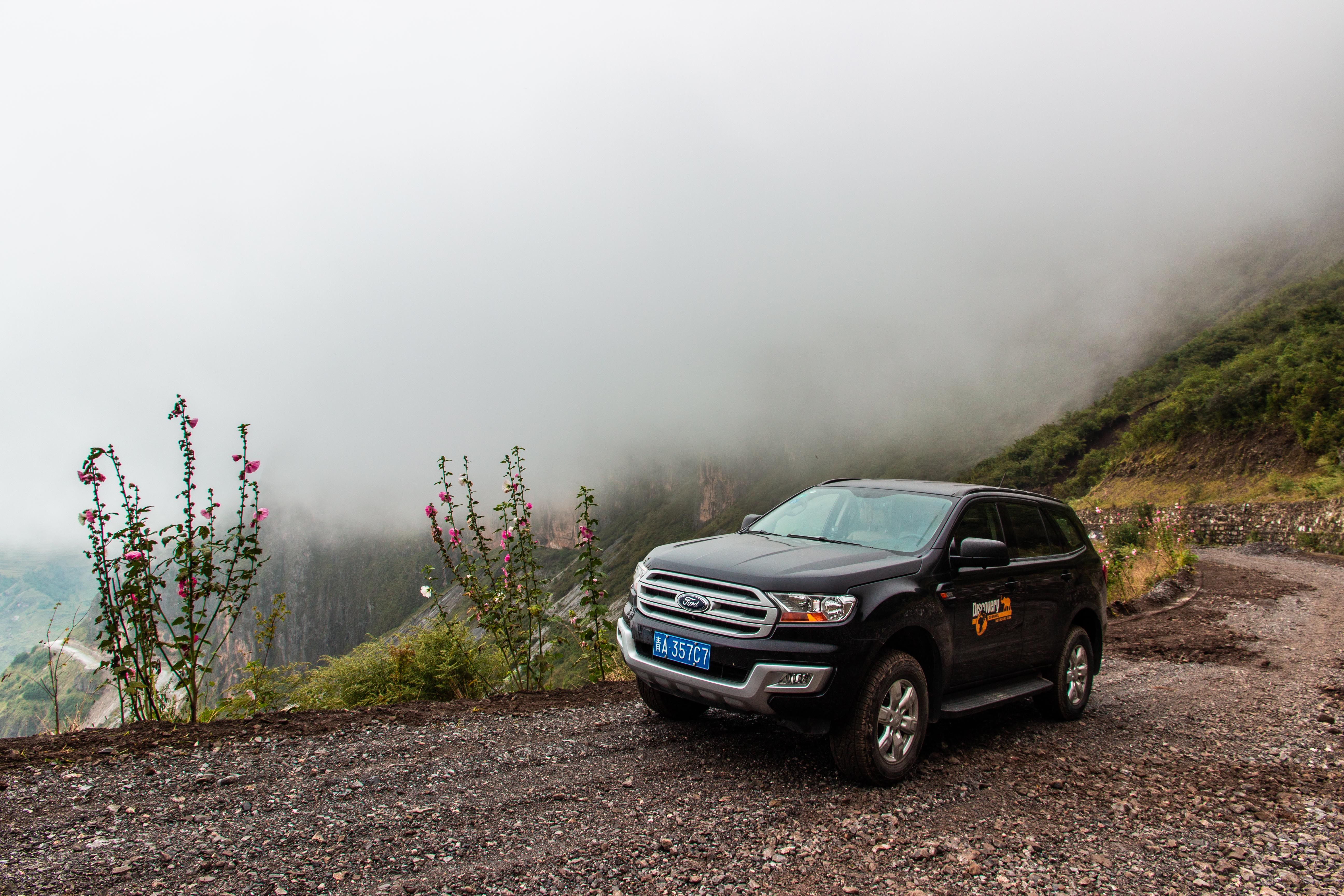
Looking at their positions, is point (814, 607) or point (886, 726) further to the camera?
point (886, 726)

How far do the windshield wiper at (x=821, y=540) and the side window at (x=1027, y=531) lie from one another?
1.39 m

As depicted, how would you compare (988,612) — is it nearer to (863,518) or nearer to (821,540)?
(863,518)

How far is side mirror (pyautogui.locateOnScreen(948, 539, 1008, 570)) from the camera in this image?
477cm

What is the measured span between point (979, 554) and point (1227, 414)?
3258 cm

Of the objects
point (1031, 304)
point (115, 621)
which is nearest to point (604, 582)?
point (115, 621)

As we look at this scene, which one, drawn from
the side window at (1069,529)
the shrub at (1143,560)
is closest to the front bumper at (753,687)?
the side window at (1069,529)

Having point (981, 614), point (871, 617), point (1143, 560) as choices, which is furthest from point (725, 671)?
point (1143, 560)

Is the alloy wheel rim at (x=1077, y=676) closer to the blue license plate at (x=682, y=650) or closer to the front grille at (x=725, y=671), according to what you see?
the front grille at (x=725, y=671)

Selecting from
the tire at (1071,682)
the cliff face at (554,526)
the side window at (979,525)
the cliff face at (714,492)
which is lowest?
the cliff face at (554,526)

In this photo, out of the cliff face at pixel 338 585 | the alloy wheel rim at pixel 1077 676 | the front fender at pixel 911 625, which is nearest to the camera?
the front fender at pixel 911 625

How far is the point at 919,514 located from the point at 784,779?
2144mm

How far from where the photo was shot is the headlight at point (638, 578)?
16.4ft

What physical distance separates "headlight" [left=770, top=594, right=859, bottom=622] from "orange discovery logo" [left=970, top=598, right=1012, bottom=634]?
135 cm

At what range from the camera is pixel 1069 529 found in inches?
258
